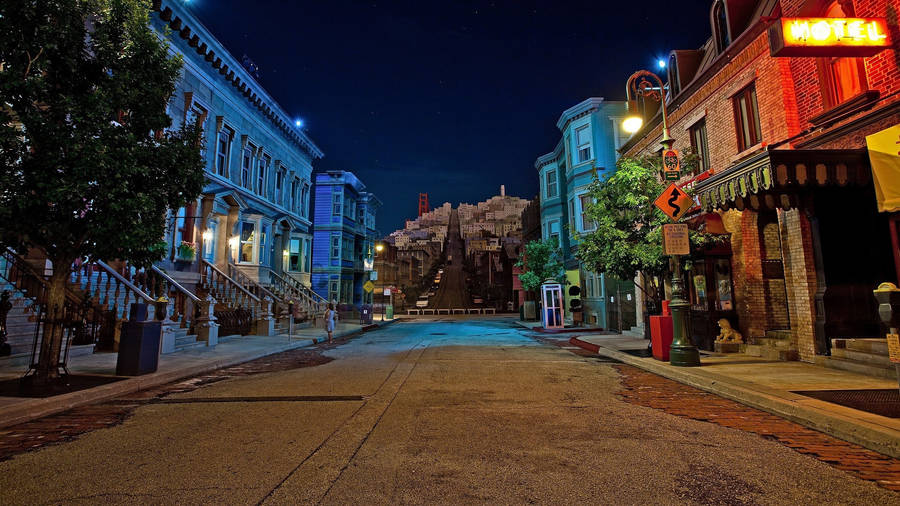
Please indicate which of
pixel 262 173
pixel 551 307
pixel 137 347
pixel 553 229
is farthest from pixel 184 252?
pixel 553 229

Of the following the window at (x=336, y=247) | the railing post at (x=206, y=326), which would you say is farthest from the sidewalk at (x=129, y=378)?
the window at (x=336, y=247)

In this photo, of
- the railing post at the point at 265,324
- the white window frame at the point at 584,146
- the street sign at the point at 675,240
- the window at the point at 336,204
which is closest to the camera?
the street sign at the point at 675,240

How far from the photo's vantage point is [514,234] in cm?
11250

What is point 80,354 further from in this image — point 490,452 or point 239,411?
point 490,452

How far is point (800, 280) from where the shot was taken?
9625 millimetres

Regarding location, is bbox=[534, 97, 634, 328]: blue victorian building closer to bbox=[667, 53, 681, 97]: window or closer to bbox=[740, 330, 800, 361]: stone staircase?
bbox=[667, 53, 681, 97]: window

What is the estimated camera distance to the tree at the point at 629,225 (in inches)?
458

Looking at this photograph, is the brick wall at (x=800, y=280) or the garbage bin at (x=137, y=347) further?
the brick wall at (x=800, y=280)

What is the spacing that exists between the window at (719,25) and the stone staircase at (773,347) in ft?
28.8

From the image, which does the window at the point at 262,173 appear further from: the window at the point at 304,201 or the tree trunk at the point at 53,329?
the tree trunk at the point at 53,329

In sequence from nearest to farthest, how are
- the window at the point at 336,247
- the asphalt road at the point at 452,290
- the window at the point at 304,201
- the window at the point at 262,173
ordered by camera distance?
the window at the point at 262,173, the window at the point at 304,201, the window at the point at 336,247, the asphalt road at the point at 452,290

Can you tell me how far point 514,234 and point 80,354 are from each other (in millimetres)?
105637

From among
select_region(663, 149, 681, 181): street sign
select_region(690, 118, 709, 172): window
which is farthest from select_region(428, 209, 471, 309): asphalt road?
select_region(663, 149, 681, 181): street sign

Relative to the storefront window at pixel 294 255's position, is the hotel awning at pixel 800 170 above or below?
below
